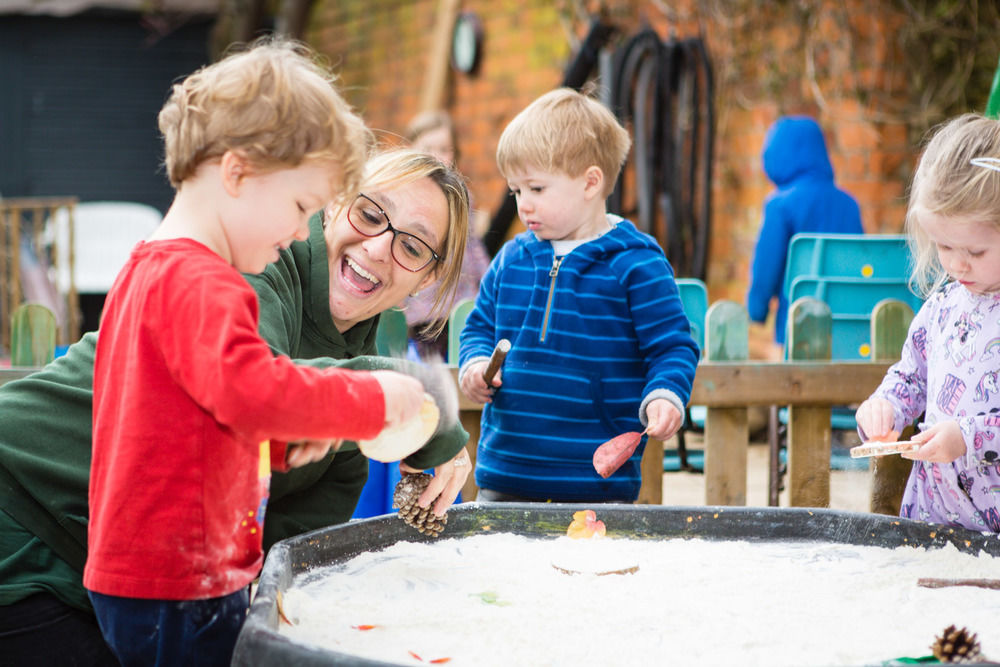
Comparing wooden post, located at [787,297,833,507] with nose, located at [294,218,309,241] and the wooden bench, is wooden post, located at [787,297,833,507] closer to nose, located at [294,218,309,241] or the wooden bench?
the wooden bench

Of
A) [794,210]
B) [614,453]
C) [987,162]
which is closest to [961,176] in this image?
[987,162]

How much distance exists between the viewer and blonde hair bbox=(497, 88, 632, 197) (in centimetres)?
222

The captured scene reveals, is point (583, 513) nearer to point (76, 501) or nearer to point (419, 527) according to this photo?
point (419, 527)

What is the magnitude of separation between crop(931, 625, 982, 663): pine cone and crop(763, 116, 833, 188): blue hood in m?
3.59

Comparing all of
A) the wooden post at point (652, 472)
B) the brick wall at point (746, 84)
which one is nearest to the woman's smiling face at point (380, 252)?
the wooden post at point (652, 472)

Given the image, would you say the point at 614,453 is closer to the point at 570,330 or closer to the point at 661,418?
the point at 661,418

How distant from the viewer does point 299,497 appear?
1.77 meters

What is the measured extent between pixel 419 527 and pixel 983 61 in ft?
14.7

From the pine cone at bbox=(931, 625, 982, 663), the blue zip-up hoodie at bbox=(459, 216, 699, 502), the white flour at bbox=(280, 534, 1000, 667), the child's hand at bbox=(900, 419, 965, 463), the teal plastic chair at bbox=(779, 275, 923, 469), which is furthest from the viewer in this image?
the teal plastic chair at bbox=(779, 275, 923, 469)

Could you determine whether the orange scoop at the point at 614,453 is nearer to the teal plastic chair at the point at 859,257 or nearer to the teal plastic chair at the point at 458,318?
the teal plastic chair at the point at 458,318

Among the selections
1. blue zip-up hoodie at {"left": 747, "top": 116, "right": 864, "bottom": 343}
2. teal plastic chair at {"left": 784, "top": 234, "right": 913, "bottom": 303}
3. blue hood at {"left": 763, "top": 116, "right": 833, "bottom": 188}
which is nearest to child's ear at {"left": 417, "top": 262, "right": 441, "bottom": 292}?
teal plastic chair at {"left": 784, "top": 234, "right": 913, "bottom": 303}

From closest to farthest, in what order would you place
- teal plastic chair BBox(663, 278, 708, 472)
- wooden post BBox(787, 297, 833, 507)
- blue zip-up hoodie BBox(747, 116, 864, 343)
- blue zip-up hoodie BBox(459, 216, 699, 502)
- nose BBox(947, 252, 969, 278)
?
nose BBox(947, 252, 969, 278), blue zip-up hoodie BBox(459, 216, 699, 502), wooden post BBox(787, 297, 833, 507), teal plastic chair BBox(663, 278, 708, 472), blue zip-up hoodie BBox(747, 116, 864, 343)

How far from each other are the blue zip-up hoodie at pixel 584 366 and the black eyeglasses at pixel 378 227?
1.58 feet

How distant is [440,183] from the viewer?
1.87 meters
